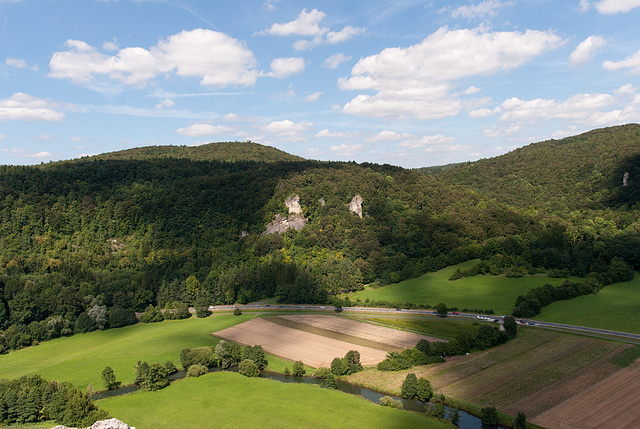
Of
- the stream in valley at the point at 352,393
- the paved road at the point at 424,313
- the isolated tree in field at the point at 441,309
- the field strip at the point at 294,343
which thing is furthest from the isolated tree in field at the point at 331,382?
the isolated tree in field at the point at 441,309

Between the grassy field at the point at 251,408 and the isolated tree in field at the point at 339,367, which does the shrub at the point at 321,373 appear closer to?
the isolated tree in field at the point at 339,367

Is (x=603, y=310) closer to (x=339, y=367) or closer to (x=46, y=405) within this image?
(x=339, y=367)

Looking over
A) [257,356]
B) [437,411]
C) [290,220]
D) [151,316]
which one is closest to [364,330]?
[257,356]

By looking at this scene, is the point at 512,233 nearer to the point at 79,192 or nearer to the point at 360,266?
the point at 360,266

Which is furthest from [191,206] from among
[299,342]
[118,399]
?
[118,399]

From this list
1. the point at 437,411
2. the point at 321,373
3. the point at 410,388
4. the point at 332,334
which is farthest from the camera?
the point at 332,334

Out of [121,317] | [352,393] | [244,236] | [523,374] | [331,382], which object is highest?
[244,236]

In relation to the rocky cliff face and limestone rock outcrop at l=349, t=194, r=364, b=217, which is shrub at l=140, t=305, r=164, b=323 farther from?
limestone rock outcrop at l=349, t=194, r=364, b=217
